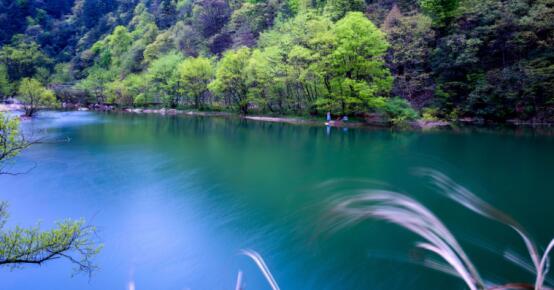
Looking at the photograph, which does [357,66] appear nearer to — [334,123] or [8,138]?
[334,123]

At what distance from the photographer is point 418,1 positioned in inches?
1455

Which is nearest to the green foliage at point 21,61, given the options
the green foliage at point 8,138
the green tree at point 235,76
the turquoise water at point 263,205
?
the green tree at point 235,76

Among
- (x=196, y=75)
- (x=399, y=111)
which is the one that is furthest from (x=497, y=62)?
(x=196, y=75)

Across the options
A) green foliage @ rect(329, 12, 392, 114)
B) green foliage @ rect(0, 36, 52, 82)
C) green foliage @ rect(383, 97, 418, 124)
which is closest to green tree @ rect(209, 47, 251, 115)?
green foliage @ rect(329, 12, 392, 114)

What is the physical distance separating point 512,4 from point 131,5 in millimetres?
99459

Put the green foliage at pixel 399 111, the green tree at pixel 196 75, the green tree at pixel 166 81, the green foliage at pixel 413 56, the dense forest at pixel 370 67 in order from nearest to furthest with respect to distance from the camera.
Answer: the dense forest at pixel 370 67 → the green foliage at pixel 399 111 → the green foliage at pixel 413 56 → the green tree at pixel 196 75 → the green tree at pixel 166 81

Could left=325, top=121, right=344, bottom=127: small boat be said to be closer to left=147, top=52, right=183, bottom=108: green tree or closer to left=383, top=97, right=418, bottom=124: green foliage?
left=383, top=97, right=418, bottom=124: green foliage

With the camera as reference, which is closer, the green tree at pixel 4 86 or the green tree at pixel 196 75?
the green tree at pixel 196 75

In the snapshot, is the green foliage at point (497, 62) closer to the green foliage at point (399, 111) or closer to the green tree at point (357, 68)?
the green foliage at point (399, 111)

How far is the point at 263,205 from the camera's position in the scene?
439 inches

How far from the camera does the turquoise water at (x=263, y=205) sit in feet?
23.6

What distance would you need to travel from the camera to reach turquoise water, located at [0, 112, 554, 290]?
7195 millimetres

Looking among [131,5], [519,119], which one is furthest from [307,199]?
[131,5]

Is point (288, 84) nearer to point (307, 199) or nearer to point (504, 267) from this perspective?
point (307, 199)
